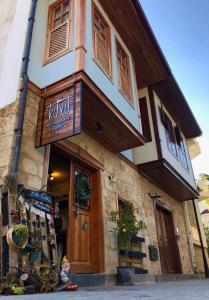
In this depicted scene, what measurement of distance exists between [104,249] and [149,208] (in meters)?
3.35

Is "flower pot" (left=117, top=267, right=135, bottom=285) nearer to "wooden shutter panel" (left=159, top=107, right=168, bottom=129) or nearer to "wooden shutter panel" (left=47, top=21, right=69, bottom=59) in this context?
"wooden shutter panel" (left=47, top=21, right=69, bottom=59)

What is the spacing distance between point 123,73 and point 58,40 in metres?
2.21

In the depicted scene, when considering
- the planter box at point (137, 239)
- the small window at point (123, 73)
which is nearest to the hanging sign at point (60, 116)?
the small window at point (123, 73)

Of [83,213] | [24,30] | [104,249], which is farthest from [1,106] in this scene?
[104,249]

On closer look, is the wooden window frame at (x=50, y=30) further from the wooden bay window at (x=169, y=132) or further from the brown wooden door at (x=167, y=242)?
the brown wooden door at (x=167, y=242)

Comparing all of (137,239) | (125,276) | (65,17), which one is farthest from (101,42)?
(125,276)

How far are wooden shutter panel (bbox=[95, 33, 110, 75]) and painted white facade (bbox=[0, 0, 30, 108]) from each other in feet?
5.03

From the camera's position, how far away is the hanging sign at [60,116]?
4.29 meters

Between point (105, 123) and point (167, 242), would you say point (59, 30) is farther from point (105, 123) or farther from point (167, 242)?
point (167, 242)

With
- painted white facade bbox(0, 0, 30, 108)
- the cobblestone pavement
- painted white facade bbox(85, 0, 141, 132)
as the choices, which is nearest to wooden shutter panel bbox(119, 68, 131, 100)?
painted white facade bbox(85, 0, 141, 132)

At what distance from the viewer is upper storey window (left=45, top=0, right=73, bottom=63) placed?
5.43 metres

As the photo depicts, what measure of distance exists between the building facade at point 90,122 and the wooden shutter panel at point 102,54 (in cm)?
3

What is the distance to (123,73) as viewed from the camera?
7.27 metres

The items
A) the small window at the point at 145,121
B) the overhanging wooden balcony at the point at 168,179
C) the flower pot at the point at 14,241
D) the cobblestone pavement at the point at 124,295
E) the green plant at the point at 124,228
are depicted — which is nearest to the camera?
the cobblestone pavement at the point at 124,295
